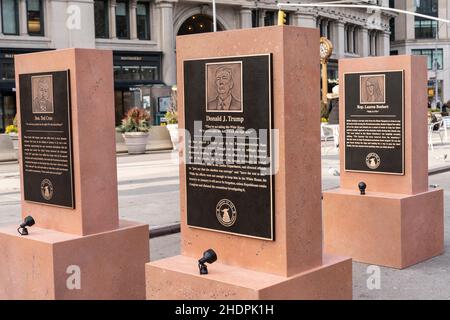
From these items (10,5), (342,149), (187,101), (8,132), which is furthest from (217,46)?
(10,5)

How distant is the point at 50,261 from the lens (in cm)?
601

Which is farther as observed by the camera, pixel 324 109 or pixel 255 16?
pixel 255 16

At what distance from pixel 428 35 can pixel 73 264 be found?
300 ft

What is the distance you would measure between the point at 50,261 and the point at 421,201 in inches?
181

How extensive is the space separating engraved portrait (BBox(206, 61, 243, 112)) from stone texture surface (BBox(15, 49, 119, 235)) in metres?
1.47

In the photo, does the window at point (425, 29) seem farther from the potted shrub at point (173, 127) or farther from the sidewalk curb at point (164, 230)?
the sidewalk curb at point (164, 230)

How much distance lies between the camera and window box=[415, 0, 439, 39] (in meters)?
90.7

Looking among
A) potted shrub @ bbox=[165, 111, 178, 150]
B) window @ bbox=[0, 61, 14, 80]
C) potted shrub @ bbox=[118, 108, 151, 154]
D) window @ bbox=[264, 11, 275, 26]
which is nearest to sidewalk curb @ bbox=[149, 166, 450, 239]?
potted shrub @ bbox=[118, 108, 151, 154]

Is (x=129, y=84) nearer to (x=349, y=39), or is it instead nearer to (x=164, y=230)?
(x=349, y=39)

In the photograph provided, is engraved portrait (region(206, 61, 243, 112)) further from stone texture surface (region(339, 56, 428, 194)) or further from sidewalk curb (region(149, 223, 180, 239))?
sidewalk curb (region(149, 223, 180, 239))

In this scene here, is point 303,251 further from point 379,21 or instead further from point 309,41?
point 379,21

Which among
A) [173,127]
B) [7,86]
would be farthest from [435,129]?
[7,86]

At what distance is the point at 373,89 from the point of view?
850 cm

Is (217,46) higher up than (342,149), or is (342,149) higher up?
(217,46)
